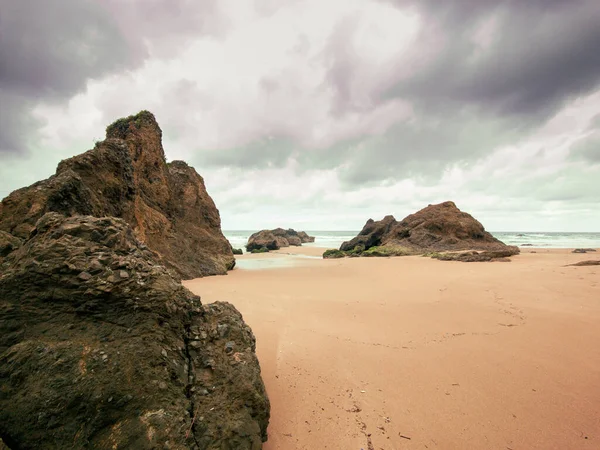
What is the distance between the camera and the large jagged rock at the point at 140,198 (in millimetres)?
4547

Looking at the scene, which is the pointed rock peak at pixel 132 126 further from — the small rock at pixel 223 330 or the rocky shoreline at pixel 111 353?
the small rock at pixel 223 330

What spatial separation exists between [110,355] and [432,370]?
3.68 meters

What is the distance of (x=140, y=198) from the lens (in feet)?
35.2

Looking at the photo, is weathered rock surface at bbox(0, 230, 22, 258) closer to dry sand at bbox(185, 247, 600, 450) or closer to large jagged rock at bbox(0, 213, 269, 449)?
large jagged rock at bbox(0, 213, 269, 449)

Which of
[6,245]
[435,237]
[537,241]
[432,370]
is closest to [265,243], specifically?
[435,237]

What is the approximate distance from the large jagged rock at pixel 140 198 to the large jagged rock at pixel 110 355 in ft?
7.14

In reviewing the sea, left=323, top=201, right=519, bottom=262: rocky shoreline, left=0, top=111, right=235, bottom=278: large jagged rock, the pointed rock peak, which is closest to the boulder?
the sea

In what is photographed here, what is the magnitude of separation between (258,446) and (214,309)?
1412 millimetres

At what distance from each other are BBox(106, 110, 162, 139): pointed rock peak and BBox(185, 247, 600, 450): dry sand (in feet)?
28.9

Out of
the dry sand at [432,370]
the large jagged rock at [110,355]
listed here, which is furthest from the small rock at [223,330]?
the dry sand at [432,370]

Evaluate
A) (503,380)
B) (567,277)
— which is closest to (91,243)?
(503,380)

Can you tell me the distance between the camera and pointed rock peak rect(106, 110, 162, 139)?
37.3 ft

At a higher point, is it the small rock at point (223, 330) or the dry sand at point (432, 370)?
the small rock at point (223, 330)

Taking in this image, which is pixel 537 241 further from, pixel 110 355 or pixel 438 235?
pixel 110 355
